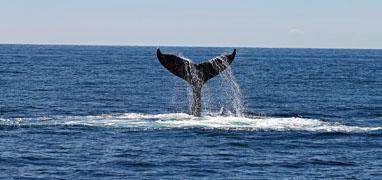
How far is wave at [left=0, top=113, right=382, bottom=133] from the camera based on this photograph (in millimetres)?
26328

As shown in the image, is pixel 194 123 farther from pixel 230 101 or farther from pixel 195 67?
pixel 230 101

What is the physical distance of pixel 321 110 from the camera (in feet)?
122

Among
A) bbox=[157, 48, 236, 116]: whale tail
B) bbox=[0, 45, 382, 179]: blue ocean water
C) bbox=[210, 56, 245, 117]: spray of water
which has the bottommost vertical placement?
bbox=[0, 45, 382, 179]: blue ocean water

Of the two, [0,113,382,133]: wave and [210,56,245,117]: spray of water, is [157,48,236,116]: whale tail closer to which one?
[210,56,245,117]: spray of water

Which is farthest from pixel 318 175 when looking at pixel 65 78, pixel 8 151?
pixel 65 78

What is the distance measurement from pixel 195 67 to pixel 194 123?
5.90 ft

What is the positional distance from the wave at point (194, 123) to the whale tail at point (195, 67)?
4.04ft

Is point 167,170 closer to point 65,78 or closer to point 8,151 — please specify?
point 8,151

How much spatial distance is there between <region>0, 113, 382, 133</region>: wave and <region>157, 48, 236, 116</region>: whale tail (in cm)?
123

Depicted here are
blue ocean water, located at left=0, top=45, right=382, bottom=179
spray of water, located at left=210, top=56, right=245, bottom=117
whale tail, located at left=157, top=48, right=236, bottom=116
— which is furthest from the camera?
spray of water, located at left=210, top=56, right=245, bottom=117

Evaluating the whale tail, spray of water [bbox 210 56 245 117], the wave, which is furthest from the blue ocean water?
the whale tail

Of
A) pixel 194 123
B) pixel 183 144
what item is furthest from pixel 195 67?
pixel 183 144

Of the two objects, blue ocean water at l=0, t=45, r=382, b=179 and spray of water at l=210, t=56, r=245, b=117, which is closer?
blue ocean water at l=0, t=45, r=382, b=179

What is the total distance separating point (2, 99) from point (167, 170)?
23.1m
